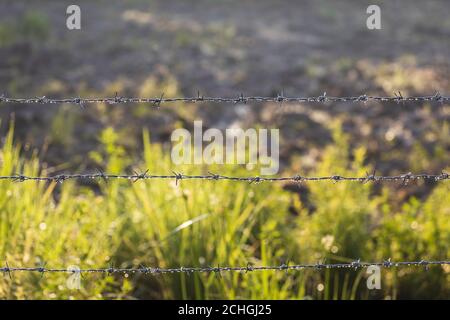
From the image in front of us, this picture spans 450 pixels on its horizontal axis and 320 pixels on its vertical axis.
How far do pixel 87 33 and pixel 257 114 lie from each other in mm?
3683

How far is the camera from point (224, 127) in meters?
6.64

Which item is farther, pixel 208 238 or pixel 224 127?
pixel 224 127

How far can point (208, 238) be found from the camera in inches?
147

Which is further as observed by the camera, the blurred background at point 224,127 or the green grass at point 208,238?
the blurred background at point 224,127

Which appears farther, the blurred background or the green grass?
the blurred background

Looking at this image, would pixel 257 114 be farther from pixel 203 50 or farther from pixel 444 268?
pixel 444 268

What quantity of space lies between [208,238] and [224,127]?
9.92 feet

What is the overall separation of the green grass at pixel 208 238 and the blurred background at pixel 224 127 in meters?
0.01

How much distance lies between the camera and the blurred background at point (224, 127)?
3.60 metres

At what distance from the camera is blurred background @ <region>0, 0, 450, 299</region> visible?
3.60 m

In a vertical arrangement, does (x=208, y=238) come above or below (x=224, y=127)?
below

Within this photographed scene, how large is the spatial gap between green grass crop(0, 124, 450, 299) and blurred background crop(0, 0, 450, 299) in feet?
0.04
